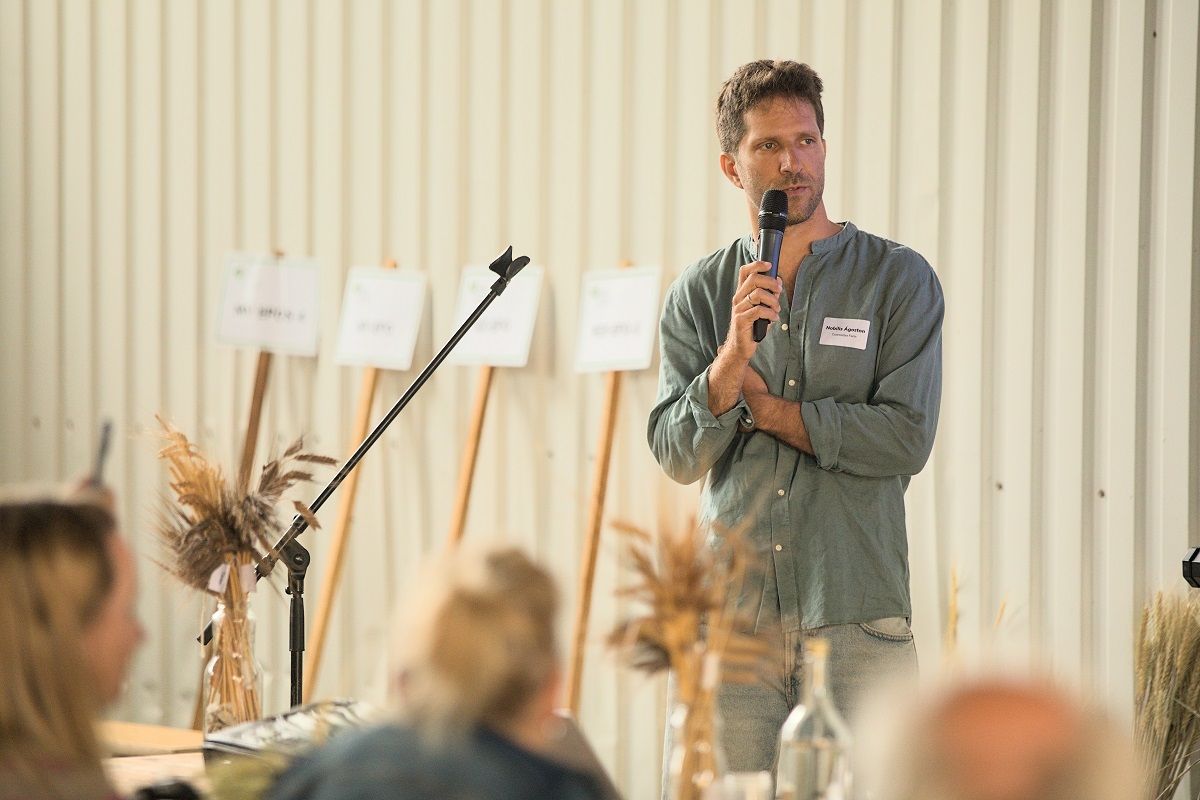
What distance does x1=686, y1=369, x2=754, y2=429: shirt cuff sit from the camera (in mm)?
2752

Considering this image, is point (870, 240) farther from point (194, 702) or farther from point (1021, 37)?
point (194, 702)

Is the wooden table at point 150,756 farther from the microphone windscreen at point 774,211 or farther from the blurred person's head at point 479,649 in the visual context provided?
the microphone windscreen at point 774,211

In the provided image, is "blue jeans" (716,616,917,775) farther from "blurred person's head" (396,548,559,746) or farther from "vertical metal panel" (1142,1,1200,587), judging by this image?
"blurred person's head" (396,548,559,746)

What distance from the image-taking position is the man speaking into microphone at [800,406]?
2.73 metres

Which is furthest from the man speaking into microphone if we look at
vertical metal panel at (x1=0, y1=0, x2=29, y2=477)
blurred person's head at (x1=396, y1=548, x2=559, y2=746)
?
vertical metal panel at (x1=0, y1=0, x2=29, y2=477)

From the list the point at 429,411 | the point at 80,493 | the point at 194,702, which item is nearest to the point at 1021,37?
→ the point at 429,411

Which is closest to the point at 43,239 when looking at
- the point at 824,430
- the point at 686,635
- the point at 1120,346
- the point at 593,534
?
the point at 593,534

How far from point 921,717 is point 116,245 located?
14.4 feet

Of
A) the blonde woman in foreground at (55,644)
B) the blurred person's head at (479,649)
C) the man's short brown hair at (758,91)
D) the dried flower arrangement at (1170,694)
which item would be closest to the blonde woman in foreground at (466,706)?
the blurred person's head at (479,649)

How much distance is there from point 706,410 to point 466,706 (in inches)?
57.9

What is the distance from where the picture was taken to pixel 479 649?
4.40 feet

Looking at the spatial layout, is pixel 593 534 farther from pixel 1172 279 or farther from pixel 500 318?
pixel 1172 279

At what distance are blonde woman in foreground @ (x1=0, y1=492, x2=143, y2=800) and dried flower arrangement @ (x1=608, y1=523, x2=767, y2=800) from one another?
1.69 ft

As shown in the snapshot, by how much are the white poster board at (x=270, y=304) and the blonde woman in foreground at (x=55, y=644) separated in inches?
128
